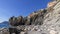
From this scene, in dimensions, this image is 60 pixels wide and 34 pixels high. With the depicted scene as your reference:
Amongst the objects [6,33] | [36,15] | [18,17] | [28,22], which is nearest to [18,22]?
[18,17]

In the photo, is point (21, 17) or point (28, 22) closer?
point (28, 22)

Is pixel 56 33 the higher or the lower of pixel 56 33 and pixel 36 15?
the lower

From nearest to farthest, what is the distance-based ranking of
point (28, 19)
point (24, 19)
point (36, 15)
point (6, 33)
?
point (6, 33), point (36, 15), point (28, 19), point (24, 19)

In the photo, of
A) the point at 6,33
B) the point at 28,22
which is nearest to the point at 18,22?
the point at 28,22

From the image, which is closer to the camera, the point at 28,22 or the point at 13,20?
the point at 28,22

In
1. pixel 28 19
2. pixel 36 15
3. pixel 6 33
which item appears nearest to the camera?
pixel 6 33

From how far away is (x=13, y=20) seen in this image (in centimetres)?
4328

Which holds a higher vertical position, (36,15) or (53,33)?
(36,15)

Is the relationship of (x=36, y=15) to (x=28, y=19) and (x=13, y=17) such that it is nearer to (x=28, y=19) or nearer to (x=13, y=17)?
(x=28, y=19)

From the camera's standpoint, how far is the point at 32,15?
121 feet

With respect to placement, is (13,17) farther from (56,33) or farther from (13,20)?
(56,33)

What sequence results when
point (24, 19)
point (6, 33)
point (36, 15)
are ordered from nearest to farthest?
point (6, 33)
point (36, 15)
point (24, 19)

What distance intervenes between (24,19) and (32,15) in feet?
16.1

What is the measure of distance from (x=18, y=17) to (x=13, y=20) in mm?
2344
